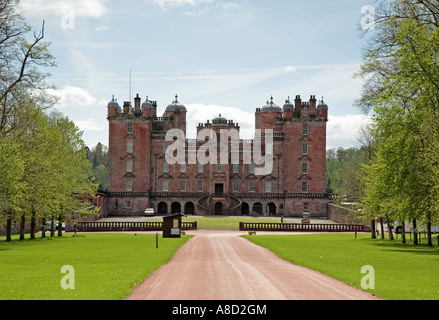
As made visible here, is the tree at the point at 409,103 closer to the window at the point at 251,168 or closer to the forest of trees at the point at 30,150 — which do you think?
the forest of trees at the point at 30,150

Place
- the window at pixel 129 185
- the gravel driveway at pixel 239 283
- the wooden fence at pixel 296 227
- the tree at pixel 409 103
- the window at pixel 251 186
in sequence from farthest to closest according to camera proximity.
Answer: the window at pixel 251 186 < the window at pixel 129 185 < the wooden fence at pixel 296 227 < the tree at pixel 409 103 < the gravel driveway at pixel 239 283

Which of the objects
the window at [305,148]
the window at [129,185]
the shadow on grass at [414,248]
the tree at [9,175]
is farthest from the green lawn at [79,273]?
the window at [305,148]

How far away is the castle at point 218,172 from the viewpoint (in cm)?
8675

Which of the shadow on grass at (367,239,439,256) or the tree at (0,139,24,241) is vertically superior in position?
the tree at (0,139,24,241)

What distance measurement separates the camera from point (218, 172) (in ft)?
292

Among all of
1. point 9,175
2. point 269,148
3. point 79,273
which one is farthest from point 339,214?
point 79,273

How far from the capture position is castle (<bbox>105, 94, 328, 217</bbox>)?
86.8m

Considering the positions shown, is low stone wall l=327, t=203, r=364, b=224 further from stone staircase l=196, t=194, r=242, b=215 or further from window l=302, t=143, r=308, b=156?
stone staircase l=196, t=194, r=242, b=215

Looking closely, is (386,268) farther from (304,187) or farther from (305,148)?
(305,148)

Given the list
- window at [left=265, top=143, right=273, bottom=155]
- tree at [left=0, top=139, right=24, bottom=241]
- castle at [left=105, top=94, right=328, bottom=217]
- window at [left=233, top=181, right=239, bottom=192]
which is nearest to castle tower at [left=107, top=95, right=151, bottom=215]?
castle at [left=105, top=94, right=328, bottom=217]

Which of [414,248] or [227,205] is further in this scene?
[227,205]

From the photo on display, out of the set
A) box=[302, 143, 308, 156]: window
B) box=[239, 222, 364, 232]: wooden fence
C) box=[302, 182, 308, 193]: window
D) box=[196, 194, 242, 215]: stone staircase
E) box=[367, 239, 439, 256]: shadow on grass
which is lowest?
box=[239, 222, 364, 232]: wooden fence

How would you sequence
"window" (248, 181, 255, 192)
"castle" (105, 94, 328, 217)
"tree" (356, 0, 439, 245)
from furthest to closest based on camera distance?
"window" (248, 181, 255, 192) < "castle" (105, 94, 328, 217) < "tree" (356, 0, 439, 245)

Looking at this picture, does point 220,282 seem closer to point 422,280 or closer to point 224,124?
point 422,280
